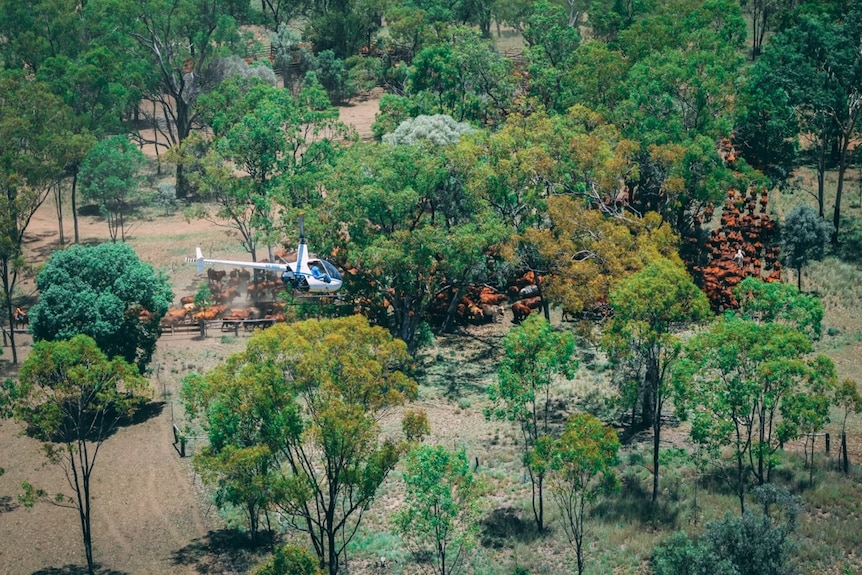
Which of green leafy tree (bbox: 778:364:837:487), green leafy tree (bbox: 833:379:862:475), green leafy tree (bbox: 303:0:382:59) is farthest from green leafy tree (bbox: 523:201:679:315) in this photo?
green leafy tree (bbox: 303:0:382:59)

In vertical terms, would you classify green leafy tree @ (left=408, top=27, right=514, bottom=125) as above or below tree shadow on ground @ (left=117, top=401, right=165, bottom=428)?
above

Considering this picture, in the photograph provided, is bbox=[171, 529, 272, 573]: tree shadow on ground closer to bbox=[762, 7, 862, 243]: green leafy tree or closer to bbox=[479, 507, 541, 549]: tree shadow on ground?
bbox=[479, 507, 541, 549]: tree shadow on ground

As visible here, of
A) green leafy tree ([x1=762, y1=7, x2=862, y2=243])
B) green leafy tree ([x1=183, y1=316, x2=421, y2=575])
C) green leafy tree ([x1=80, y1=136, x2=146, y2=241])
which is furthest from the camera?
green leafy tree ([x1=80, y1=136, x2=146, y2=241])

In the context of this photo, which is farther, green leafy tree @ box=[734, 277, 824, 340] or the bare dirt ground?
the bare dirt ground

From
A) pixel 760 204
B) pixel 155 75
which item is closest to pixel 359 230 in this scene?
pixel 760 204

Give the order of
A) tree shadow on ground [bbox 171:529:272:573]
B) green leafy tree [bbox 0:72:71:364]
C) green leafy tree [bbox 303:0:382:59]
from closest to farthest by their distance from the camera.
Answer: tree shadow on ground [bbox 171:529:272:573], green leafy tree [bbox 0:72:71:364], green leafy tree [bbox 303:0:382:59]

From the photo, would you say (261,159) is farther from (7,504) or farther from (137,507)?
(7,504)

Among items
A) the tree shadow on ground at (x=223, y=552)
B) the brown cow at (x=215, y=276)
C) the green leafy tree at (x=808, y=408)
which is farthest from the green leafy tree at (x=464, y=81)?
the green leafy tree at (x=808, y=408)

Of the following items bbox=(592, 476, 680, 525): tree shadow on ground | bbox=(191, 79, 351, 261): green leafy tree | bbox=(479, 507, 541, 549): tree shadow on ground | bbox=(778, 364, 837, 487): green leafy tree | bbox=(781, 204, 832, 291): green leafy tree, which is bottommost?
bbox=(479, 507, 541, 549): tree shadow on ground
